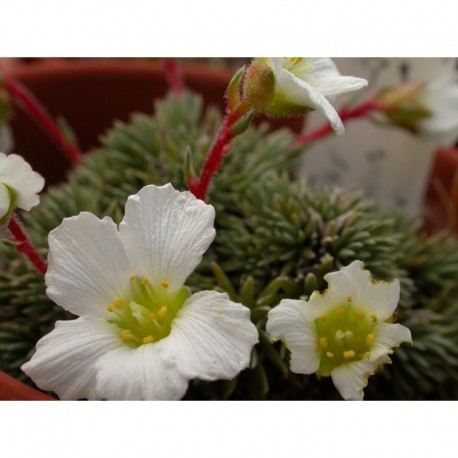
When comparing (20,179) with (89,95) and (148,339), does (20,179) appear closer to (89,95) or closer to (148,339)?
(148,339)

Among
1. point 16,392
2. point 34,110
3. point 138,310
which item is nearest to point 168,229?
point 138,310

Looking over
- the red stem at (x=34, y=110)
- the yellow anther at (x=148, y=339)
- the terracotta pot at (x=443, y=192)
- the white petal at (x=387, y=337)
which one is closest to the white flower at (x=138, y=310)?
the yellow anther at (x=148, y=339)

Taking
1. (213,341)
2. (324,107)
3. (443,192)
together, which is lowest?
(443,192)

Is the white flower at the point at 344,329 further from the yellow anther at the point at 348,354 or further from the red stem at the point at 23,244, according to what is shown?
the red stem at the point at 23,244

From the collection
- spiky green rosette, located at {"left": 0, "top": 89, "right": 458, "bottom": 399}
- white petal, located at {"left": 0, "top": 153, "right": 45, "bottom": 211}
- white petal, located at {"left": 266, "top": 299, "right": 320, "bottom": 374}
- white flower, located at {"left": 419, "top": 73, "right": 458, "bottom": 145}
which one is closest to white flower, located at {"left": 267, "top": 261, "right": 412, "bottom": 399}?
white petal, located at {"left": 266, "top": 299, "right": 320, "bottom": 374}

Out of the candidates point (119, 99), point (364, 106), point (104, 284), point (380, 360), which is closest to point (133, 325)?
point (104, 284)

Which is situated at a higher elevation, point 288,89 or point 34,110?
point 288,89

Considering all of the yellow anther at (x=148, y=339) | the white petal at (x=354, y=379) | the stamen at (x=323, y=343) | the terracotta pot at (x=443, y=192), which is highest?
the yellow anther at (x=148, y=339)
